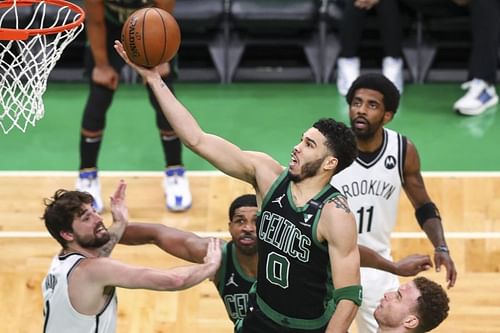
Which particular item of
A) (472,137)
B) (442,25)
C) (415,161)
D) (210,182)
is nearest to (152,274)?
(415,161)

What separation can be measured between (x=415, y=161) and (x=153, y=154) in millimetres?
2717

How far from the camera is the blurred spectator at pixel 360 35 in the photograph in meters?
8.42

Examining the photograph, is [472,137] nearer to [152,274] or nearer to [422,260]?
[422,260]

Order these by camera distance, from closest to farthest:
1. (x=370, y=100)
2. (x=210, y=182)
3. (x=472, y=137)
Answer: (x=370, y=100), (x=210, y=182), (x=472, y=137)

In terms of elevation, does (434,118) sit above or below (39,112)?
A: below

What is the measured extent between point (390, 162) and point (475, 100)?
9.60 ft

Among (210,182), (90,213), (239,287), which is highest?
(90,213)

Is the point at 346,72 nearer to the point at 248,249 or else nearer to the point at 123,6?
the point at 123,6

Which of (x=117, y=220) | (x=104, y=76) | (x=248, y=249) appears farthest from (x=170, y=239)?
(x=104, y=76)

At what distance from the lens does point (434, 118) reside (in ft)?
27.1

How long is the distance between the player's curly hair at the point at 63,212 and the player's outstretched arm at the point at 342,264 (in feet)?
3.41

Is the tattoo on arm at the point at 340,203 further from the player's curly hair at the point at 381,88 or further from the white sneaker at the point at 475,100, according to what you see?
the white sneaker at the point at 475,100

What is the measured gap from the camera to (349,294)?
4.25 m

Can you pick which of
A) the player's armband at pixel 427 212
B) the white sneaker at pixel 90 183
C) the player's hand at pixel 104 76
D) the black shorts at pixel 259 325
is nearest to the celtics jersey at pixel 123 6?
the player's hand at pixel 104 76
